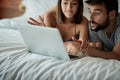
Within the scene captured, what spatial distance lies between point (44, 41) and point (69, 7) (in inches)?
6.9

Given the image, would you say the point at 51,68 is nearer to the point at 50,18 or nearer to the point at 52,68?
the point at 52,68

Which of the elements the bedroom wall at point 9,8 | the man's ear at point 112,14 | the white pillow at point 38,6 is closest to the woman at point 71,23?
the man's ear at point 112,14

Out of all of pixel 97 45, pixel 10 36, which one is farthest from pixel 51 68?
pixel 10 36

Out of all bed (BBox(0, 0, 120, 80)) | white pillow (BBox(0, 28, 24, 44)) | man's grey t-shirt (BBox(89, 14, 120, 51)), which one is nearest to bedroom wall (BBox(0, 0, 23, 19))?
white pillow (BBox(0, 28, 24, 44))

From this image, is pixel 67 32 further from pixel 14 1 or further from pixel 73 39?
pixel 14 1

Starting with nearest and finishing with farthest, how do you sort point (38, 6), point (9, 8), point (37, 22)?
point (37, 22) → point (38, 6) → point (9, 8)

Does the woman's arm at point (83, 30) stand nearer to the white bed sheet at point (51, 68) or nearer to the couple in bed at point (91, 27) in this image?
the couple in bed at point (91, 27)

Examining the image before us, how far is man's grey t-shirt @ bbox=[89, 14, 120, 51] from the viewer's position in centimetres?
100

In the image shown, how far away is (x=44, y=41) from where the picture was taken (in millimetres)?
987

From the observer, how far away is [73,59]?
0.96 m

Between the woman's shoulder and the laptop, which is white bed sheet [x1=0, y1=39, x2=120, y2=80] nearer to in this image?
the laptop

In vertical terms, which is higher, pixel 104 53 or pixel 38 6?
pixel 38 6

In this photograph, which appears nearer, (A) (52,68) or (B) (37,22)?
(A) (52,68)

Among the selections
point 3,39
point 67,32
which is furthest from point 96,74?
point 3,39
